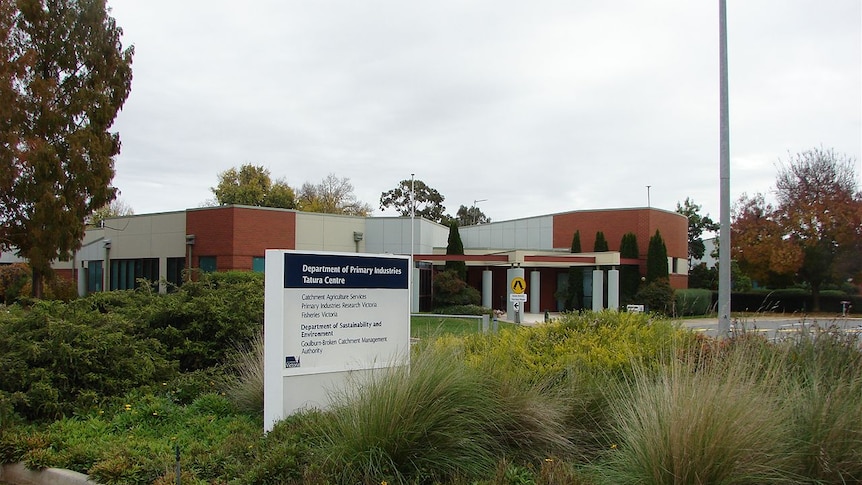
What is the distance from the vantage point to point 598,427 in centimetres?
608

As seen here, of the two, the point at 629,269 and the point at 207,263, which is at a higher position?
the point at 207,263

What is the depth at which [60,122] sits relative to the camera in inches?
858

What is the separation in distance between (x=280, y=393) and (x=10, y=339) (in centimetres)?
406

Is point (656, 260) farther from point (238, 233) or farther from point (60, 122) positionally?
point (60, 122)

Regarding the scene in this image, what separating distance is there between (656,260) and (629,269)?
1755mm

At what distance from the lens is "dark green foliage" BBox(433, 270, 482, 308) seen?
3638 cm

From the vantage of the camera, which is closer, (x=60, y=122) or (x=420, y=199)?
(x=60, y=122)

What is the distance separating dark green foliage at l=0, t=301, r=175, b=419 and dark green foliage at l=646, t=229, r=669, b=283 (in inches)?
1397

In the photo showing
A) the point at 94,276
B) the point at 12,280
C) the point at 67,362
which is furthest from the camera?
the point at 94,276

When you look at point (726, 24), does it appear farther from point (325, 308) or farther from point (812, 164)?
point (812, 164)

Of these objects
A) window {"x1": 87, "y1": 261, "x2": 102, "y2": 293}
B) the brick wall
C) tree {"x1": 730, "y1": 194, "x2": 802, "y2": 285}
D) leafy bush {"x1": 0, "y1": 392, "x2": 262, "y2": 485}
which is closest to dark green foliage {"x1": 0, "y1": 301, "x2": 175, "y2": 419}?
leafy bush {"x1": 0, "y1": 392, "x2": 262, "y2": 485}

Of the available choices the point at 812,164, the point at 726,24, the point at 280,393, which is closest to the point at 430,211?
the point at 812,164

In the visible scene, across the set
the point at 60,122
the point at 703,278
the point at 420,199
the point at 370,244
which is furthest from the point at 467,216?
the point at 60,122

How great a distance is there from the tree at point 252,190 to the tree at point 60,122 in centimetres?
4093
